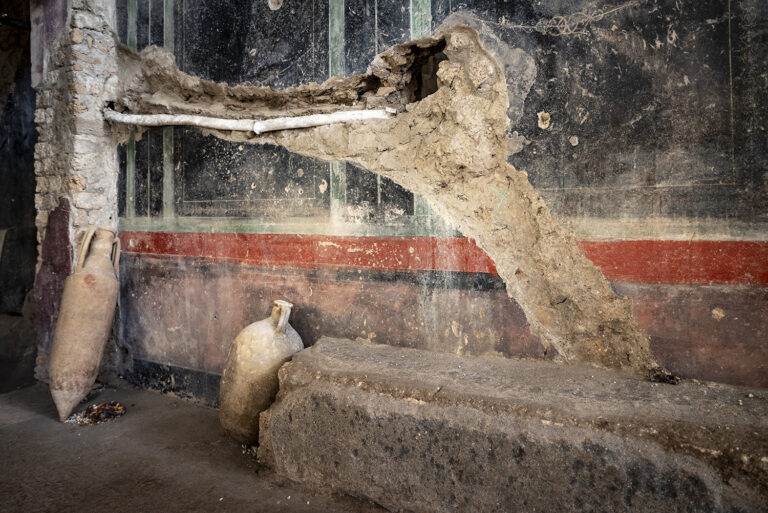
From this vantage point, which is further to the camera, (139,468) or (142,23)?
(142,23)

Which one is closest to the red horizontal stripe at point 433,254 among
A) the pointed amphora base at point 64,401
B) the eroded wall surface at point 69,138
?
the eroded wall surface at point 69,138

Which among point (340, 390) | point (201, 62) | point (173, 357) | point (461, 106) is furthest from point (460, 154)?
point (173, 357)

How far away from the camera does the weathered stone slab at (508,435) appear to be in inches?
66.3

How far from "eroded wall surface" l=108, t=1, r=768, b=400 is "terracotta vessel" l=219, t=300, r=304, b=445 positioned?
9.9 inches

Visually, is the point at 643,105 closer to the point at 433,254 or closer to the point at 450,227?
the point at 450,227

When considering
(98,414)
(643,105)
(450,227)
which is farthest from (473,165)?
(98,414)

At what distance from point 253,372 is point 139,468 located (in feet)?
2.58

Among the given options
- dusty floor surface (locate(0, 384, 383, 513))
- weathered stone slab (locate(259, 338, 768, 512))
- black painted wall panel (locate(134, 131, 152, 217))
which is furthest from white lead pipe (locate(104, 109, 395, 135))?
dusty floor surface (locate(0, 384, 383, 513))

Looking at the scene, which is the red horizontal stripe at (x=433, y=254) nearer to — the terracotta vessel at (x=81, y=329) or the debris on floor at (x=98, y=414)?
the terracotta vessel at (x=81, y=329)

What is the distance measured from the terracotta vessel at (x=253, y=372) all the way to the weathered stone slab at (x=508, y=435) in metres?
0.19

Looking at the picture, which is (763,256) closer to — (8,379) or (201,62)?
(201,62)

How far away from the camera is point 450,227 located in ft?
8.55

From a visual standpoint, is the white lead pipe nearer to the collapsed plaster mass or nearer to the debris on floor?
the collapsed plaster mass

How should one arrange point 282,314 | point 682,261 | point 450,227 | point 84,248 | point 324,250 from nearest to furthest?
point 682,261, point 450,227, point 282,314, point 324,250, point 84,248
